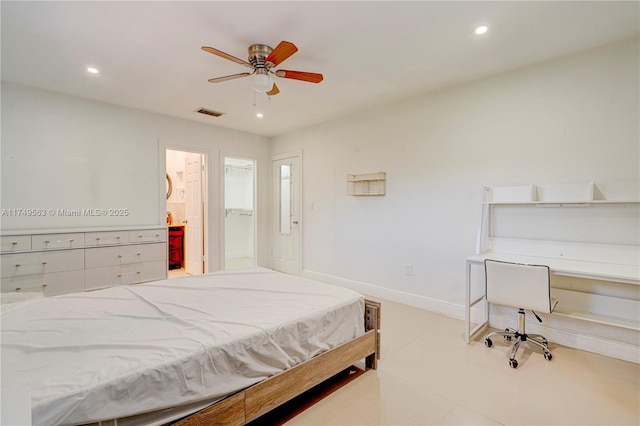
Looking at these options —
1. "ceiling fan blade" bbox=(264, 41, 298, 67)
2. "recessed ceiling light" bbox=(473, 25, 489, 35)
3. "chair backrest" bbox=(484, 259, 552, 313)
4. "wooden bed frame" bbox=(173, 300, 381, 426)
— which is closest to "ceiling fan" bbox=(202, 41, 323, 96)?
"ceiling fan blade" bbox=(264, 41, 298, 67)

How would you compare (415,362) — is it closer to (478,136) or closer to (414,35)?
(478,136)

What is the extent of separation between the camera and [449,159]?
338cm

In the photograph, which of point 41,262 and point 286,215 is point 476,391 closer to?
point 286,215

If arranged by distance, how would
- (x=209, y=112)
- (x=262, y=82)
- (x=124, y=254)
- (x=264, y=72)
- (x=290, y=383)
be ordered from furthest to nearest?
(x=209, y=112)
(x=124, y=254)
(x=264, y=72)
(x=262, y=82)
(x=290, y=383)

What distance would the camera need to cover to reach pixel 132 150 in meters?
4.16

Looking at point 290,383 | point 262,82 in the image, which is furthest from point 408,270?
point 262,82

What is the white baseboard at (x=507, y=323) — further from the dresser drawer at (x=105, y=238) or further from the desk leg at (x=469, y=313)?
the dresser drawer at (x=105, y=238)

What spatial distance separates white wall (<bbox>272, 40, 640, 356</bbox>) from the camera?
2516mm

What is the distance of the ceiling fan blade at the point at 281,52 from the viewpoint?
2.01 meters

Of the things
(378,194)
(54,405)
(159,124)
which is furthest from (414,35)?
(159,124)

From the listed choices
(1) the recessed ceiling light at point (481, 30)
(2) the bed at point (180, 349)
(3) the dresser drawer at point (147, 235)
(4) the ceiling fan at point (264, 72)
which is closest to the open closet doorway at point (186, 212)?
(3) the dresser drawer at point (147, 235)

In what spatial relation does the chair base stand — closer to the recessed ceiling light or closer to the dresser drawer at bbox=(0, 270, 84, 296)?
the recessed ceiling light

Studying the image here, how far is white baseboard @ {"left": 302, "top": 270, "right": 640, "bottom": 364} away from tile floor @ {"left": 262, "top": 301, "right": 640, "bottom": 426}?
7cm

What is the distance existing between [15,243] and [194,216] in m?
2.33
